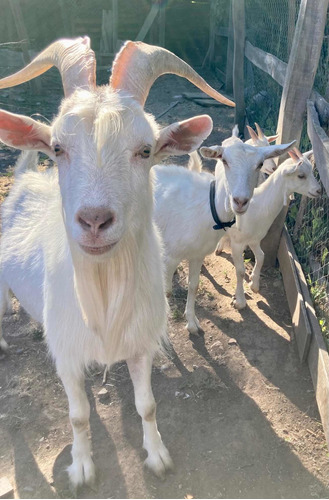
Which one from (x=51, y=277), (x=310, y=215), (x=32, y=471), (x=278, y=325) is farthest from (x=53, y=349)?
(x=310, y=215)

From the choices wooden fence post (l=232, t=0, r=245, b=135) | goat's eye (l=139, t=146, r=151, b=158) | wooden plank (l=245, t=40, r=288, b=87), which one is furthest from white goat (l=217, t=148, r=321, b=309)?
wooden fence post (l=232, t=0, r=245, b=135)

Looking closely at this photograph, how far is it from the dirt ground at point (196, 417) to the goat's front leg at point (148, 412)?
0.08m

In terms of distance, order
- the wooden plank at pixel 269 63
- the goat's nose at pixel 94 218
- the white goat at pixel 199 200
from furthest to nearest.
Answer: the wooden plank at pixel 269 63, the white goat at pixel 199 200, the goat's nose at pixel 94 218

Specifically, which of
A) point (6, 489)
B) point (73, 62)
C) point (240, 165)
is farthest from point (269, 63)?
point (6, 489)

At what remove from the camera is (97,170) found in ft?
5.66

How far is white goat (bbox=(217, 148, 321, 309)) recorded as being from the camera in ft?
12.5

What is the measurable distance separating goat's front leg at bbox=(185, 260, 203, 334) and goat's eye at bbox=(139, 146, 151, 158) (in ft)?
6.63

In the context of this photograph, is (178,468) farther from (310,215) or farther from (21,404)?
(310,215)

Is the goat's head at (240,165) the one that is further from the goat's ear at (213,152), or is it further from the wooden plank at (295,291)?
the wooden plank at (295,291)

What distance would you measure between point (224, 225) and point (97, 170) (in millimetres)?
2057

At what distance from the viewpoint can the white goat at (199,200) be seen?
11.0ft

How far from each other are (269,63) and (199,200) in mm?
2662

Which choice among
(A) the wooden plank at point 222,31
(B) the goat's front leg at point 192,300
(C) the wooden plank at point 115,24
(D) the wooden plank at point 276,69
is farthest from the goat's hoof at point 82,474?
(C) the wooden plank at point 115,24

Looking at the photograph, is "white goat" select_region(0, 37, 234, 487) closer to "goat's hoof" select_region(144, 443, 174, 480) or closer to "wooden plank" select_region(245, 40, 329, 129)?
"goat's hoof" select_region(144, 443, 174, 480)
